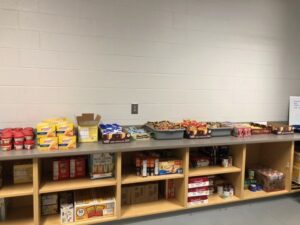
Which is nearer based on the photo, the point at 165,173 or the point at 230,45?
the point at 165,173

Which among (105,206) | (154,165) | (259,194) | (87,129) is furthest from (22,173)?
(259,194)

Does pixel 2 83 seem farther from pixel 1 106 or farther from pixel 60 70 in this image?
pixel 60 70

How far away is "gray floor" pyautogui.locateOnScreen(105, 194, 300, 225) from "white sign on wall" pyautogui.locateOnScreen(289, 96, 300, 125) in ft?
3.62

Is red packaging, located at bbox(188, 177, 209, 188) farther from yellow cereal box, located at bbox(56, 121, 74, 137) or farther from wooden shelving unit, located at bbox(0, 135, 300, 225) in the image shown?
yellow cereal box, located at bbox(56, 121, 74, 137)

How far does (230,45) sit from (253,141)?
123cm

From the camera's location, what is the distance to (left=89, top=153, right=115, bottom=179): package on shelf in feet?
7.63

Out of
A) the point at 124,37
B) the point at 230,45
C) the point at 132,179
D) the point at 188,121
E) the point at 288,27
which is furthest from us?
the point at 288,27

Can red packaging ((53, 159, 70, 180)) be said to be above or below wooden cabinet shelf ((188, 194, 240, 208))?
above

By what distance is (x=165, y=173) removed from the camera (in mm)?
2469

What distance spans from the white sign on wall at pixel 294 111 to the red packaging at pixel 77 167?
273cm

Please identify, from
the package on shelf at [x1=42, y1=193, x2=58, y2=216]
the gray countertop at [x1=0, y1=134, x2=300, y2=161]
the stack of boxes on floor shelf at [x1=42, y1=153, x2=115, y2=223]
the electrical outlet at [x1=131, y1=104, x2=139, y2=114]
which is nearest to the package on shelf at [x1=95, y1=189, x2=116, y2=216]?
the stack of boxes on floor shelf at [x1=42, y1=153, x2=115, y2=223]

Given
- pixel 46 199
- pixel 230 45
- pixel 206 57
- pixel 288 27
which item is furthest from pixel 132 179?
pixel 288 27

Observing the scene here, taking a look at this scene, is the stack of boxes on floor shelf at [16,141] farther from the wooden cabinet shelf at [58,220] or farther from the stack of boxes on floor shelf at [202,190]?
the stack of boxes on floor shelf at [202,190]

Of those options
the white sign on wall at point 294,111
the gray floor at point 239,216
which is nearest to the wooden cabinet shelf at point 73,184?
the gray floor at point 239,216
